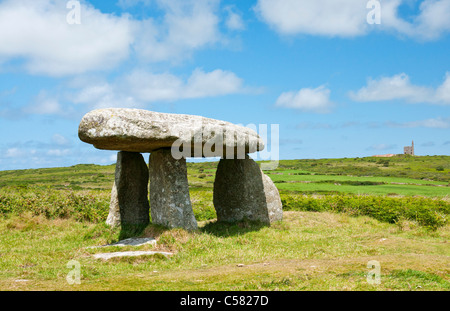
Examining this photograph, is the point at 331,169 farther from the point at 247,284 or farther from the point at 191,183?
the point at 247,284

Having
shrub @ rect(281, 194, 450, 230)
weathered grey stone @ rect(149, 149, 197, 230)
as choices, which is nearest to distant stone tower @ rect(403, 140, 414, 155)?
shrub @ rect(281, 194, 450, 230)

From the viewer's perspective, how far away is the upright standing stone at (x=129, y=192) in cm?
1435

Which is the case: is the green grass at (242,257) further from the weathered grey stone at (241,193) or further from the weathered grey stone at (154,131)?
the weathered grey stone at (154,131)

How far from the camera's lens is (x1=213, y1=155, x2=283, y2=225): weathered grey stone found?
15758mm

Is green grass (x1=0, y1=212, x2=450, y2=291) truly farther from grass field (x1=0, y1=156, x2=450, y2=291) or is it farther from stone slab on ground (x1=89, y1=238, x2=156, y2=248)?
stone slab on ground (x1=89, y1=238, x2=156, y2=248)

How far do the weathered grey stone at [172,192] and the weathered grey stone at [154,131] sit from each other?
47 cm

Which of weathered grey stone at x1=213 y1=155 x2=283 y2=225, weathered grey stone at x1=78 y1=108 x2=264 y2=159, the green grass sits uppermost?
weathered grey stone at x1=78 y1=108 x2=264 y2=159

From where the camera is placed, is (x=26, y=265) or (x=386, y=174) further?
(x=386, y=174)

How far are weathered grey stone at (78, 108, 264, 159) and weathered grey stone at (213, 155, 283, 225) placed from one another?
2.92 m

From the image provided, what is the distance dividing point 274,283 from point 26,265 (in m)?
6.96

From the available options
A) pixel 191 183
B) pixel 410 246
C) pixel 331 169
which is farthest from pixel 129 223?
pixel 331 169

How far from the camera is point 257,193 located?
1595 centimetres

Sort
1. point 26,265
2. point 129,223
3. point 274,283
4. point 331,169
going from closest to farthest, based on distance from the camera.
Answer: point 274,283 < point 26,265 < point 129,223 < point 331,169
